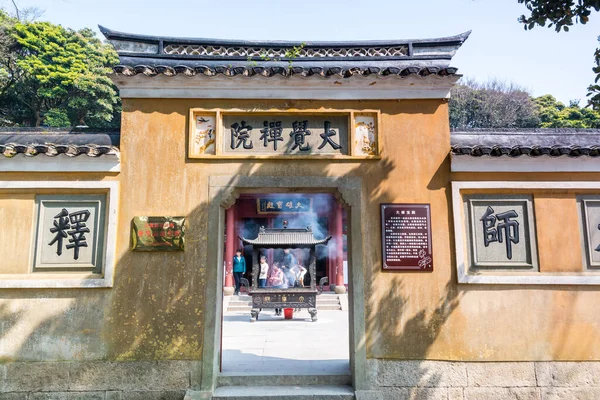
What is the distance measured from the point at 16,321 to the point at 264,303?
23.1 ft

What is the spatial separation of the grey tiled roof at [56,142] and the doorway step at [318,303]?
373 inches

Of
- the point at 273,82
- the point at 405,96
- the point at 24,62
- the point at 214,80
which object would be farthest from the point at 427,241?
the point at 24,62

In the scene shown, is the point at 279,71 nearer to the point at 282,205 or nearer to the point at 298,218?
the point at 282,205

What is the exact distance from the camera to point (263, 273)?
13633mm

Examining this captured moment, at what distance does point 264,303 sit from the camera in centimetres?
1145

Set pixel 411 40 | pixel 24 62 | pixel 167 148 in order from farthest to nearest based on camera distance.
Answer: pixel 24 62 → pixel 411 40 → pixel 167 148

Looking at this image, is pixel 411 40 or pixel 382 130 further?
pixel 411 40

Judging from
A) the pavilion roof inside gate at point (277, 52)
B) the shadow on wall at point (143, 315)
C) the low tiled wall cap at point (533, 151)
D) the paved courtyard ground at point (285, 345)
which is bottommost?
the paved courtyard ground at point (285, 345)

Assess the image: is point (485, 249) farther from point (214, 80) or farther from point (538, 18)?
point (214, 80)

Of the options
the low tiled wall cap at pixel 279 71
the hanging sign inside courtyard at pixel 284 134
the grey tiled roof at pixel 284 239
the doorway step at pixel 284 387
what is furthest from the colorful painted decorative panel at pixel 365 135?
the grey tiled roof at pixel 284 239

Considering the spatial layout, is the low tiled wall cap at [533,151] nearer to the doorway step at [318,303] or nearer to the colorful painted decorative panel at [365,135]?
the colorful painted decorative panel at [365,135]

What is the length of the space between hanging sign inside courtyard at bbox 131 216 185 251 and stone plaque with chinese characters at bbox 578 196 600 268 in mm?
5047

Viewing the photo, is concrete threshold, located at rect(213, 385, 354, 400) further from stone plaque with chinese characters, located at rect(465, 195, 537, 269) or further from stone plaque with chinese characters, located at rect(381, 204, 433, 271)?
stone plaque with chinese characters, located at rect(465, 195, 537, 269)

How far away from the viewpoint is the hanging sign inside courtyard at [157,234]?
5.11m
